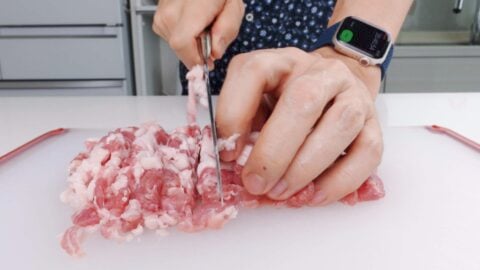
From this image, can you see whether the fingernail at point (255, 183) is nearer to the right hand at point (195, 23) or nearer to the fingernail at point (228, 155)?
the fingernail at point (228, 155)

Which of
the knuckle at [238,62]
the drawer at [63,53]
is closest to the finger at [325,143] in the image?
the knuckle at [238,62]

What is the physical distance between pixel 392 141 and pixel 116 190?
473mm

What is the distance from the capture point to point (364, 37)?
0.73 meters

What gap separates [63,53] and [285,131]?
1743mm

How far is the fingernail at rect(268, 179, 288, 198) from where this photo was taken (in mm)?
522

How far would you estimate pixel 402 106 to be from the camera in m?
0.95

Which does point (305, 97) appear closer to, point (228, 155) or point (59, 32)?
point (228, 155)

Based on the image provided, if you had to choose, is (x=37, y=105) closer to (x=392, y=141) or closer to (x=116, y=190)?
(x=116, y=190)

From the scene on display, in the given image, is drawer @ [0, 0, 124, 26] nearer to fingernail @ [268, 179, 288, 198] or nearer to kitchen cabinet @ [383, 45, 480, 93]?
kitchen cabinet @ [383, 45, 480, 93]

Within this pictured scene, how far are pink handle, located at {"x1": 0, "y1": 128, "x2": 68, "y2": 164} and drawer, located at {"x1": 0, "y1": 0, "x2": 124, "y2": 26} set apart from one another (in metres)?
1.26

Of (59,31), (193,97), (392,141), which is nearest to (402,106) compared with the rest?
(392,141)

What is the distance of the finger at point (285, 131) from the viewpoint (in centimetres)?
50

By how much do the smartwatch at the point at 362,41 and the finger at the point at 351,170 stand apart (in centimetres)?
21

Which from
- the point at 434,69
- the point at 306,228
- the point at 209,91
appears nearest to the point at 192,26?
the point at 209,91
